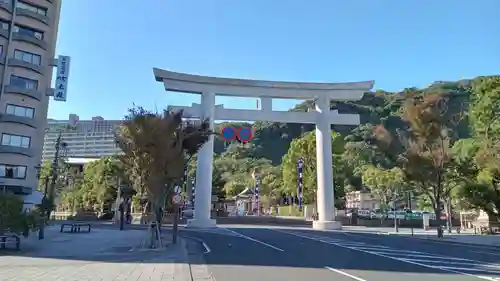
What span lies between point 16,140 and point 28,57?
7768 millimetres

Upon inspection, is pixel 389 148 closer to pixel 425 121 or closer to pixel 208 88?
pixel 425 121

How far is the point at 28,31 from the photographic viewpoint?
40.8 m

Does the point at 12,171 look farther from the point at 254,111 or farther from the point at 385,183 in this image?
the point at 385,183

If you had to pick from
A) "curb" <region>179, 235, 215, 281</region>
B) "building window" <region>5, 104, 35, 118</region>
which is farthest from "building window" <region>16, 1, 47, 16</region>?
"curb" <region>179, 235, 215, 281</region>

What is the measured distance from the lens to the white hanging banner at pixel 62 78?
125 feet

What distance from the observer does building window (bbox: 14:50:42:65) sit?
3972 cm

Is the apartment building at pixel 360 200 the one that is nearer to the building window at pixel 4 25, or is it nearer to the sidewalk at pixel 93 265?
the building window at pixel 4 25

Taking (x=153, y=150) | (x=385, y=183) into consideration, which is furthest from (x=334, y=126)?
(x=153, y=150)

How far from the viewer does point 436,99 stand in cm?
2717

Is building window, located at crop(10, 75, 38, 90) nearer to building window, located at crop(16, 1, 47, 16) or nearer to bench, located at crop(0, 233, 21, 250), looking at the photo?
building window, located at crop(16, 1, 47, 16)

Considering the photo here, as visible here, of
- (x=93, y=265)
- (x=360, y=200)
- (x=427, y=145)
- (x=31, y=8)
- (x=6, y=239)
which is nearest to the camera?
(x=93, y=265)

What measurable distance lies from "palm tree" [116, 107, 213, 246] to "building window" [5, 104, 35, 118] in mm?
25912

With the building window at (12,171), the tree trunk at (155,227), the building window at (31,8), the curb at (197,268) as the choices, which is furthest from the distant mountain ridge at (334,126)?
the curb at (197,268)

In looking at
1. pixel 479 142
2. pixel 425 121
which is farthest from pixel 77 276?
pixel 479 142
